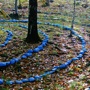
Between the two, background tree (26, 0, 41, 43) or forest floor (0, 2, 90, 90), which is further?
background tree (26, 0, 41, 43)

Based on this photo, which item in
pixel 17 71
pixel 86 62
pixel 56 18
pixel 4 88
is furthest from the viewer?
pixel 56 18

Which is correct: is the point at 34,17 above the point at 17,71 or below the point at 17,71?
above

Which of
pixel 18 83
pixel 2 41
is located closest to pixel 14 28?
pixel 2 41

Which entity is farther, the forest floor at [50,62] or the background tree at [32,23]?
the background tree at [32,23]

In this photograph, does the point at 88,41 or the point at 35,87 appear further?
the point at 88,41

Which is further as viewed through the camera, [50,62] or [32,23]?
[32,23]

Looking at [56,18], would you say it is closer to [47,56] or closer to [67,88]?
[47,56]

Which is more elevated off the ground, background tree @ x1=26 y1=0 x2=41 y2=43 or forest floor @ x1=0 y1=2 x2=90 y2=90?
background tree @ x1=26 y1=0 x2=41 y2=43

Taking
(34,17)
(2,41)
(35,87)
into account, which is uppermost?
(34,17)

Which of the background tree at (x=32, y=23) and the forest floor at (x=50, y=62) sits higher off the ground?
the background tree at (x=32, y=23)

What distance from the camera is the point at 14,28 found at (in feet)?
68.6

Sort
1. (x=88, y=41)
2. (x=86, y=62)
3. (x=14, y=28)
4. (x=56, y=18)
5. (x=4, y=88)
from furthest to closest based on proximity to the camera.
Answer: (x=56, y=18) → (x=14, y=28) → (x=88, y=41) → (x=86, y=62) → (x=4, y=88)

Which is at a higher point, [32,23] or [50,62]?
[32,23]

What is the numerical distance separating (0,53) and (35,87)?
13.7 ft
